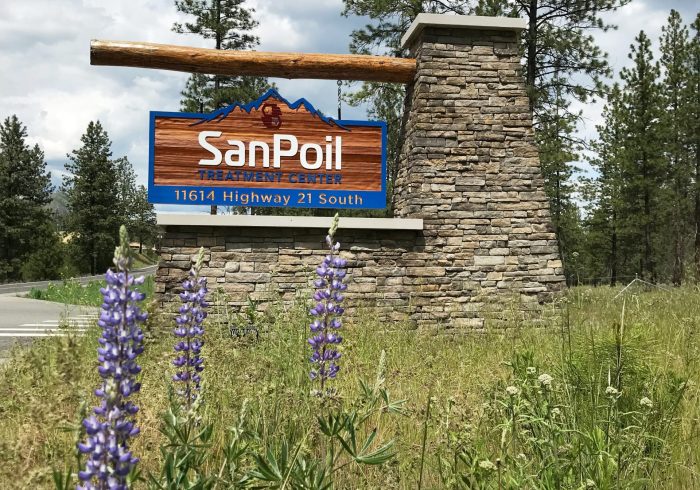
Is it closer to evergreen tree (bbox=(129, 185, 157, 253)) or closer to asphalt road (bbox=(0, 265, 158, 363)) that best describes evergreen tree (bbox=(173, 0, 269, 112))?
asphalt road (bbox=(0, 265, 158, 363))

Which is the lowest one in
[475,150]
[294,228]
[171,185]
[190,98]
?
[294,228]

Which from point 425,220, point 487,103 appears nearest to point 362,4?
point 487,103

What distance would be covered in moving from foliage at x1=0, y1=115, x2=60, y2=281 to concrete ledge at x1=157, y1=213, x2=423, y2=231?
4014 cm

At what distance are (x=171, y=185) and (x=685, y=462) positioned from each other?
7.95m

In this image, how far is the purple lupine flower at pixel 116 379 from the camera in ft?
4.96

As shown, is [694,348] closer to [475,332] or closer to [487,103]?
[475,332]

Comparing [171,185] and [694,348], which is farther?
[171,185]

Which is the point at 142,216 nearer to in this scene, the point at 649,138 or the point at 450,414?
the point at 649,138

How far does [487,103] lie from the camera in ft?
32.1

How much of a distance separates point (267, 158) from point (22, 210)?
45.6m

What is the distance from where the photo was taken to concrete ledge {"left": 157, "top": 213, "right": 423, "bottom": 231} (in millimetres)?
8891

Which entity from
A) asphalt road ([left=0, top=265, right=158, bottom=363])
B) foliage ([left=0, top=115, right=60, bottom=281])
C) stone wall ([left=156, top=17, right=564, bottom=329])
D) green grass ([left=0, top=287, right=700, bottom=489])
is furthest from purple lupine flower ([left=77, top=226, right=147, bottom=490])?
foliage ([left=0, top=115, right=60, bottom=281])

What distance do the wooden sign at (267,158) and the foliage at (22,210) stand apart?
130 ft

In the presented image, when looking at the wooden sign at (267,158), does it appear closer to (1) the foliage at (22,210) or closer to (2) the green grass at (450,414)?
(2) the green grass at (450,414)
